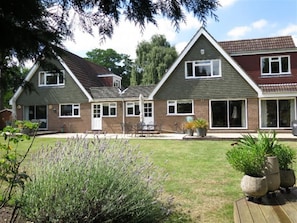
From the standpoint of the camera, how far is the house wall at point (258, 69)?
1997 centimetres

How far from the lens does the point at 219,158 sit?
9.60m

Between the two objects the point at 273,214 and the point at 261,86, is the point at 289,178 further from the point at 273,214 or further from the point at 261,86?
the point at 261,86

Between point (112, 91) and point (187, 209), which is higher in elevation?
point (112, 91)

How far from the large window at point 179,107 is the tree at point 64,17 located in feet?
62.2

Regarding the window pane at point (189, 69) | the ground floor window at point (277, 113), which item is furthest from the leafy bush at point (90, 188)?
the ground floor window at point (277, 113)

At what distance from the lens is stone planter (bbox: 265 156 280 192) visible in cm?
446

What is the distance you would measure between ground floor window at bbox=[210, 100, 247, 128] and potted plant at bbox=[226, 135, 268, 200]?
53.5 ft

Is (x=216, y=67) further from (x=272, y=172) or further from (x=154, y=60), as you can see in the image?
(x=154, y=60)

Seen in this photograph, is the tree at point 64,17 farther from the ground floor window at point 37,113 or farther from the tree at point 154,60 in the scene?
the tree at point 154,60

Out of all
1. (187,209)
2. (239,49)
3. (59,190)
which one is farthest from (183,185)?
(239,49)

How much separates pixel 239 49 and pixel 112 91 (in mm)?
10497

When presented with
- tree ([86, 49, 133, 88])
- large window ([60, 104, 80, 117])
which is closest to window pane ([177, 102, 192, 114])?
large window ([60, 104, 80, 117])

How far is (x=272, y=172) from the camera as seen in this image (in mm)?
4465

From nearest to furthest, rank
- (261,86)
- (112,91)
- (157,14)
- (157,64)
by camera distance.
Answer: (157,14) → (261,86) → (112,91) → (157,64)
